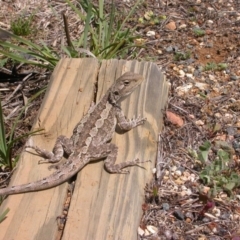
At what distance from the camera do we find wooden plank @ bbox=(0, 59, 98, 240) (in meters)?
3.35

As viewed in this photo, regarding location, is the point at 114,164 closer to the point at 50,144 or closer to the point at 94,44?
the point at 50,144

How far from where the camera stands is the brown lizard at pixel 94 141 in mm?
3668

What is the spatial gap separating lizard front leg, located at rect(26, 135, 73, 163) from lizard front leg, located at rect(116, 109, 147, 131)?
50 cm

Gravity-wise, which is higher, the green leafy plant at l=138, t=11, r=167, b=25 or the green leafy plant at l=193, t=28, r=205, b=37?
the green leafy plant at l=138, t=11, r=167, b=25

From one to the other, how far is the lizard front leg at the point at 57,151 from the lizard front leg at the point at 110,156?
188 mm

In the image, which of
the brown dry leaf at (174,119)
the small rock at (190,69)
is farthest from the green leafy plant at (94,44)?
the brown dry leaf at (174,119)

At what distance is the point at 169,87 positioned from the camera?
525cm

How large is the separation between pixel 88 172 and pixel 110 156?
22 centimetres

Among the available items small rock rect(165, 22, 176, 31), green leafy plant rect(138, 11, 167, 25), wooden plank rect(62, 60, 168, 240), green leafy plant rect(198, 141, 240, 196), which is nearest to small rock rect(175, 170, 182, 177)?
green leafy plant rect(198, 141, 240, 196)

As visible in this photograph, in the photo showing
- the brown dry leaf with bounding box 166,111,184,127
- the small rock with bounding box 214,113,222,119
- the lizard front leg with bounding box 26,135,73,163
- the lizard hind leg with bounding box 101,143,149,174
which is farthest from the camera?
the small rock with bounding box 214,113,222,119

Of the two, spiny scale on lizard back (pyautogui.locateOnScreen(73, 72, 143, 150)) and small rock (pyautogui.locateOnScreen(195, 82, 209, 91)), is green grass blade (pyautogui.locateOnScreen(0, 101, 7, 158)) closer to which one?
spiny scale on lizard back (pyautogui.locateOnScreen(73, 72, 143, 150))

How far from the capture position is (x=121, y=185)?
370 cm

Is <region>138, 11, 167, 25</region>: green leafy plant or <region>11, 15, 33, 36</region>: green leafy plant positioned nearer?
<region>11, 15, 33, 36</region>: green leafy plant

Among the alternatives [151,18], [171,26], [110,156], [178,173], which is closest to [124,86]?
[110,156]
